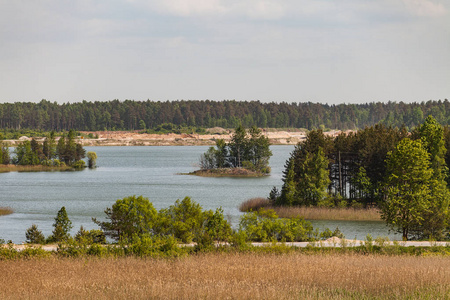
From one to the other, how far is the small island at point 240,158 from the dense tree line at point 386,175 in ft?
→ 127

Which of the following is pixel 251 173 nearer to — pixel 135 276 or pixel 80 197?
pixel 80 197

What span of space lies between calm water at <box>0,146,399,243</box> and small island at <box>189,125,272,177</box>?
3747 mm

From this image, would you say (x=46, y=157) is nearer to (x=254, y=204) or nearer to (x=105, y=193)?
(x=105, y=193)

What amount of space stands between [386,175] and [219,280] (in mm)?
35719

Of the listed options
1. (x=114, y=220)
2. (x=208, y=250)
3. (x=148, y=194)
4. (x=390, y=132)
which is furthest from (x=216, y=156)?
(x=208, y=250)

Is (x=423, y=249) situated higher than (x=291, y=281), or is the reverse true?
(x=291, y=281)

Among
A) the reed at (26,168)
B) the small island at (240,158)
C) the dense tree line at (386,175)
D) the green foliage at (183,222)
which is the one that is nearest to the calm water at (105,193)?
the small island at (240,158)

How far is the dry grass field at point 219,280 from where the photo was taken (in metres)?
10.6

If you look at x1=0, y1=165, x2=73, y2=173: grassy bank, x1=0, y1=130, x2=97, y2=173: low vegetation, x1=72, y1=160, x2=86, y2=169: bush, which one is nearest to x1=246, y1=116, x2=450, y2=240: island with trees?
x1=72, y1=160, x2=86, y2=169: bush

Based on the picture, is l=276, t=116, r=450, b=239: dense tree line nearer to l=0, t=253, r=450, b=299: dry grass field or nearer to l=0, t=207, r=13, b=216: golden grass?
l=0, t=253, r=450, b=299: dry grass field

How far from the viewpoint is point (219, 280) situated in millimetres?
12086

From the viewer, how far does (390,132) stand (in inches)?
2466

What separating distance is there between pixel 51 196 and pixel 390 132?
39.2 m

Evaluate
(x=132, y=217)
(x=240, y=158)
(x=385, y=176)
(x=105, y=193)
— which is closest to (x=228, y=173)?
(x=240, y=158)
